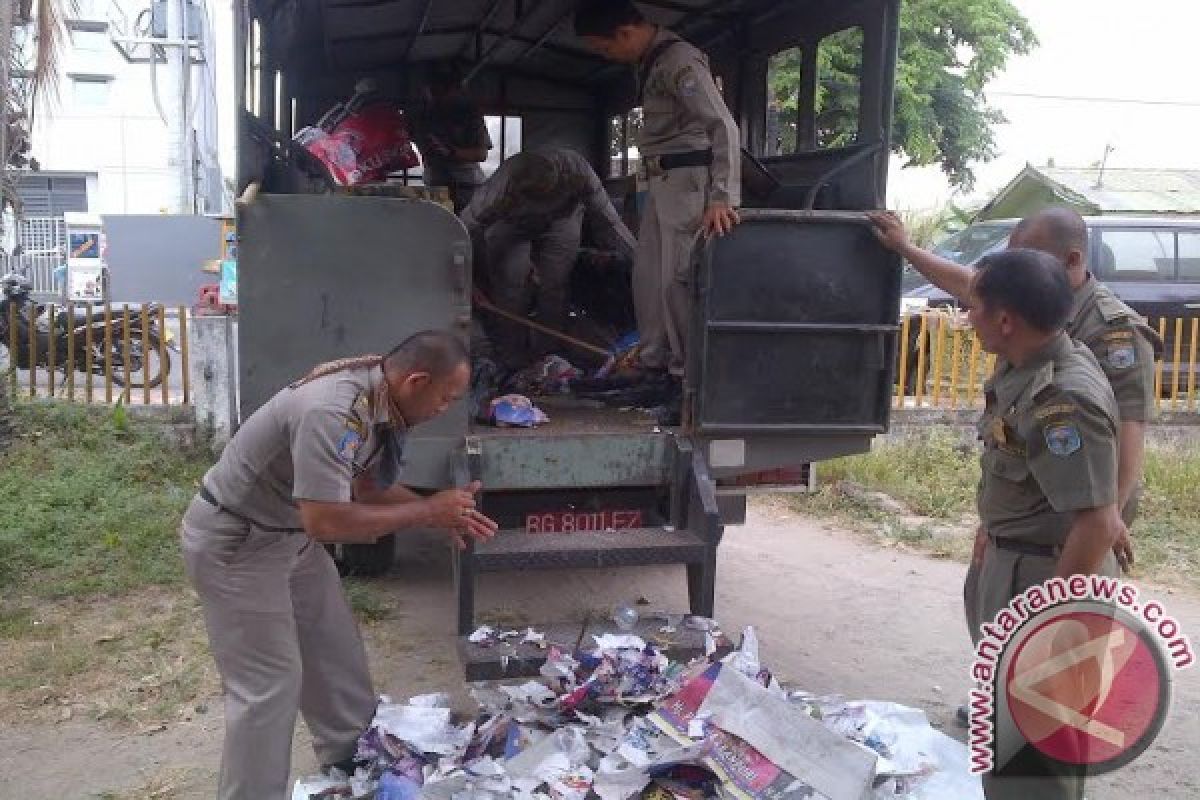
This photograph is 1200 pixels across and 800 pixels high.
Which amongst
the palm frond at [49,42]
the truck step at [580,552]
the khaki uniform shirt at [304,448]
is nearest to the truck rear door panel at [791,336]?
the truck step at [580,552]

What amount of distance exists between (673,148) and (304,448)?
2.42m

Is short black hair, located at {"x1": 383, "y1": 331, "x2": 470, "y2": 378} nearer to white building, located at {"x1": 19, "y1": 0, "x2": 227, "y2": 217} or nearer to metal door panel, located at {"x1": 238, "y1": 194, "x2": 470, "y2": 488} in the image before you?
metal door panel, located at {"x1": 238, "y1": 194, "x2": 470, "y2": 488}

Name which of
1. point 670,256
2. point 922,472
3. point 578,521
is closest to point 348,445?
point 578,521

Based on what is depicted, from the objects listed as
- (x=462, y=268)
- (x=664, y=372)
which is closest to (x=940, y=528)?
(x=664, y=372)

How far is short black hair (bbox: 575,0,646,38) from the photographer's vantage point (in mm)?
4402

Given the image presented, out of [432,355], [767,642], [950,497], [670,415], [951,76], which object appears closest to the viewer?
Result: [432,355]

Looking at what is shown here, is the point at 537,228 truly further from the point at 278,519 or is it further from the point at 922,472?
the point at 922,472

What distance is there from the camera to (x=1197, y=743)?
3.75m

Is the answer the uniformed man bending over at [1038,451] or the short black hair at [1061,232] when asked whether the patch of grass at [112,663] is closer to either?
the uniformed man bending over at [1038,451]

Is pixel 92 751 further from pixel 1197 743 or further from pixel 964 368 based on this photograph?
pixel 964 368

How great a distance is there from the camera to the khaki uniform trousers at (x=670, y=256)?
434 cm

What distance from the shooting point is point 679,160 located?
171 inches

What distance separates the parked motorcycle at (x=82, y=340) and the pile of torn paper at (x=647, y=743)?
16.9 ft

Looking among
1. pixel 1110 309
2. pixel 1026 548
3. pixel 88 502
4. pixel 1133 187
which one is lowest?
pixel 88 502
